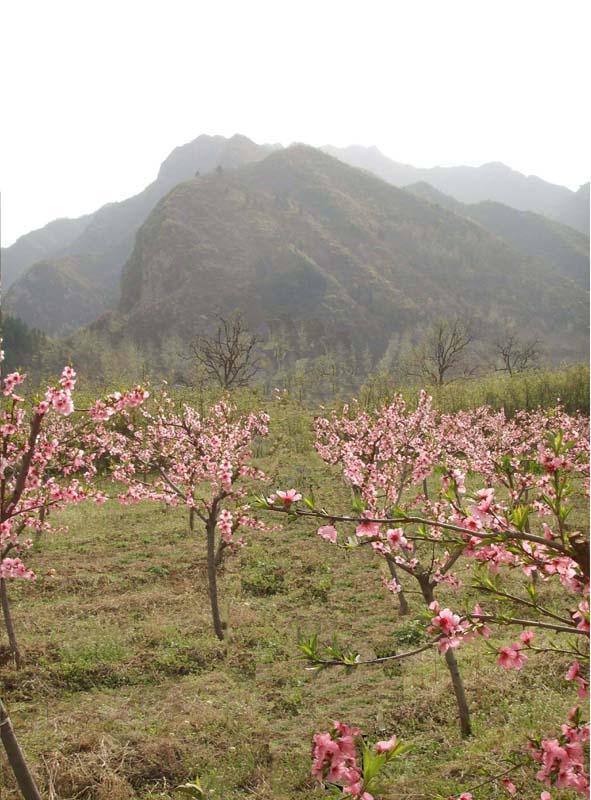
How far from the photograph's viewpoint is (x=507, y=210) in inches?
4906

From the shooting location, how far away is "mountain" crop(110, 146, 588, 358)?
268 ft

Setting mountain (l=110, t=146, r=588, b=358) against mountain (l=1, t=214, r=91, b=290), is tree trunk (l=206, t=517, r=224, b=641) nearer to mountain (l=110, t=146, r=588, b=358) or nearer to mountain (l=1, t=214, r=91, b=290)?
mountain (l=110, t=146, r=588, b=358)

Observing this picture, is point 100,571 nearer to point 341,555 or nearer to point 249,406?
point 341,555

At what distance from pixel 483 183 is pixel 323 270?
12293 centimetres

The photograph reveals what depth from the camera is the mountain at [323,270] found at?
81.8 metres

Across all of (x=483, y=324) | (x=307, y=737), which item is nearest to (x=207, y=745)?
(x=307, y=737)

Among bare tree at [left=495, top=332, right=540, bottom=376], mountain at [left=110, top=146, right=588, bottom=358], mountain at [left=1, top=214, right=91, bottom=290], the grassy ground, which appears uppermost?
→ mountain at [left=1, top=214, right=91, bottom=290]

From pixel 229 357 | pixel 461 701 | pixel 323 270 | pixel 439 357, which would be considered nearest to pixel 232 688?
pixel 461 701

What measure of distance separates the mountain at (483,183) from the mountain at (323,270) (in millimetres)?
66524

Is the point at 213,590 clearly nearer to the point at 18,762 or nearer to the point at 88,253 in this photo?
the point at 18,762

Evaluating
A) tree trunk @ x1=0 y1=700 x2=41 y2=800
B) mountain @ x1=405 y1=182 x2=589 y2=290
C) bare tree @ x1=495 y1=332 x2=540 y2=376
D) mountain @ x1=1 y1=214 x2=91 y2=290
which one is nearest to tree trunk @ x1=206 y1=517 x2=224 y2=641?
tree trunk @ x1=0 y1=700 x2=41 y2=800

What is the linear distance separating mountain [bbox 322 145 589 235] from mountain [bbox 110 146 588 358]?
66524mm

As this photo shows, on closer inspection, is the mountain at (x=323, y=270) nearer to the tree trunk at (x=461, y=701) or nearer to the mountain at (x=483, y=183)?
the mountain at (x=483, y=183)

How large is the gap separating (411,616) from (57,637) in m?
5.83
